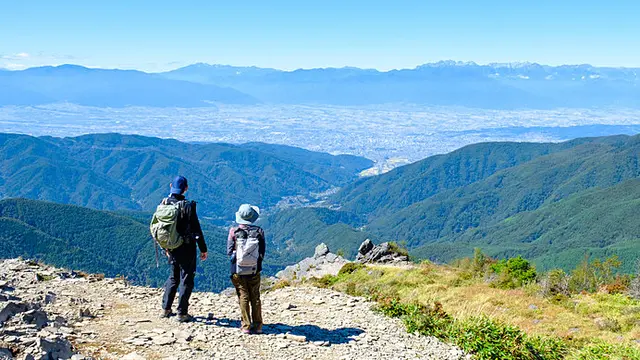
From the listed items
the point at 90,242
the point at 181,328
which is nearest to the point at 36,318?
the point at 181,328

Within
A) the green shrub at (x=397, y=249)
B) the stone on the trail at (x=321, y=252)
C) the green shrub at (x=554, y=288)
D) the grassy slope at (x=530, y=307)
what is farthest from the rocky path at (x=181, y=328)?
the stone on the trail at (x=321, y=252)

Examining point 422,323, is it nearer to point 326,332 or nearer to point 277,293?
point 326,332

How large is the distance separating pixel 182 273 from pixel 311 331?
2.86 m

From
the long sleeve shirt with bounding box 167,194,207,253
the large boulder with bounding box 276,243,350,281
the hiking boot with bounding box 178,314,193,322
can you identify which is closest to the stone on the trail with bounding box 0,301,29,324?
the hiking boot with bounding box 178,314,193,322

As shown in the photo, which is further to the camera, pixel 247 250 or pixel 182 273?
pixel 182 273

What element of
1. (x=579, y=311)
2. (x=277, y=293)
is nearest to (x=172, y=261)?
(x=277, y=293)

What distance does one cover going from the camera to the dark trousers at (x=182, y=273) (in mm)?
9961

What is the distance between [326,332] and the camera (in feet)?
33.9

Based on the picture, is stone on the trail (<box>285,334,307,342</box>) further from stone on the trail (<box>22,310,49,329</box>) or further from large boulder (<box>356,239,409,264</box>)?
large boulder (<box>356,239,409,264</box>)

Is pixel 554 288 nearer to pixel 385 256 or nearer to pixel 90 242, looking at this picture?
pixel 385 256

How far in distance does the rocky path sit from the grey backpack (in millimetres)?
1268

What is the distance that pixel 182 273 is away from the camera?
10.1 m

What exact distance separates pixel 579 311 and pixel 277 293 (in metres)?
8.30

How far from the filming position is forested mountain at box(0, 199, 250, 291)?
10592 cm
